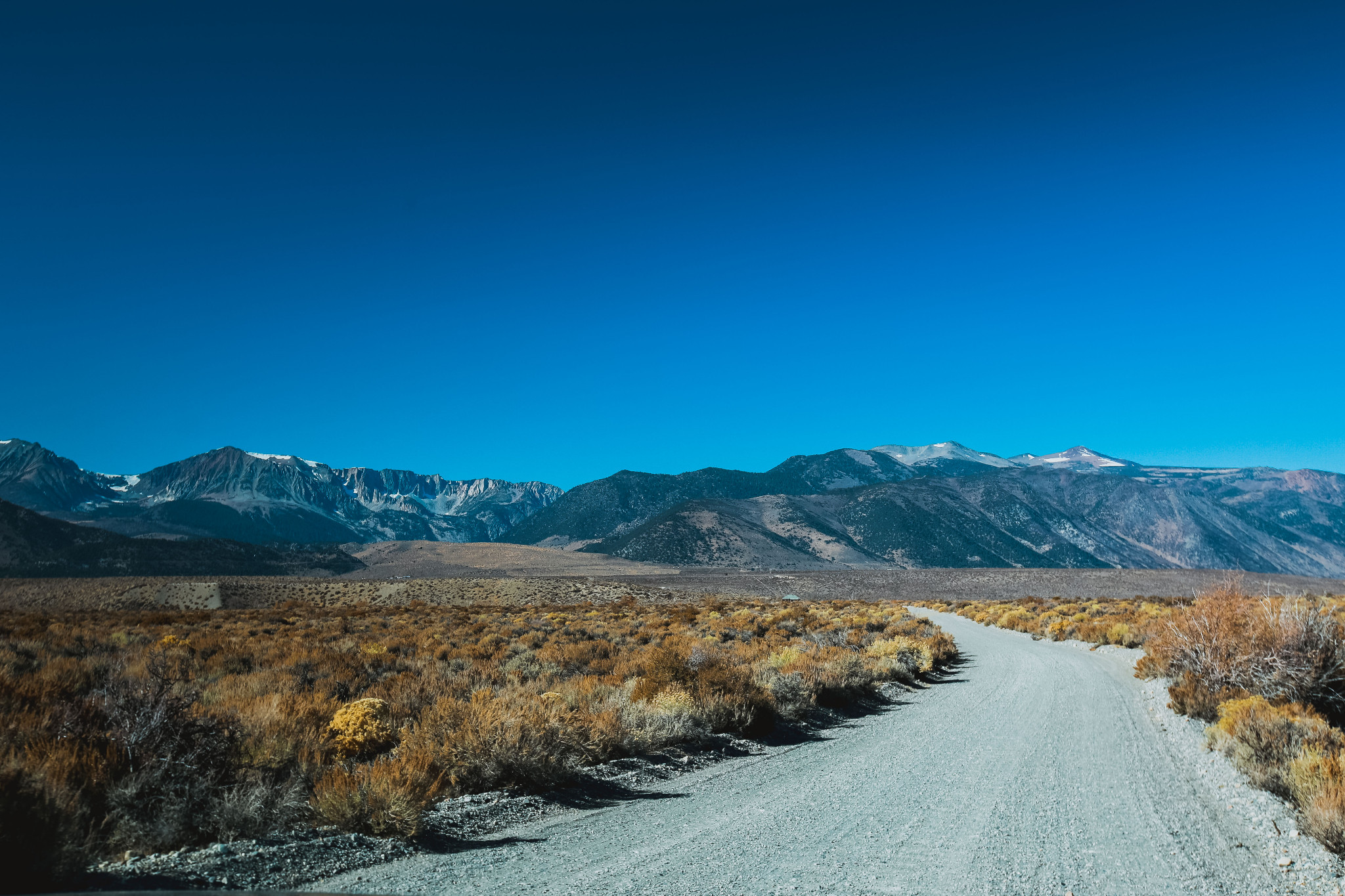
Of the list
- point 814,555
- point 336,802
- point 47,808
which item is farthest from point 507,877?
point 814,555

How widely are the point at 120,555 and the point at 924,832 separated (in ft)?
439

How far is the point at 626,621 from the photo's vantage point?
99.8ft

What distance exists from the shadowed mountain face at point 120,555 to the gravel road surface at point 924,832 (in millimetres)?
112982

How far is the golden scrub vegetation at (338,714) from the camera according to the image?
535 cm

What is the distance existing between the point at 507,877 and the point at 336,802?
1722 millimetres

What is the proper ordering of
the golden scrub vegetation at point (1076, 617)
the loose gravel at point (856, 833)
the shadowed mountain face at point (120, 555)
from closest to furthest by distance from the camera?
1. the loose gravel at point (856, 833)
2. the golden scrub vegetation at point (1076, 617)
3. the shadowed mountain face at point (120, 555)

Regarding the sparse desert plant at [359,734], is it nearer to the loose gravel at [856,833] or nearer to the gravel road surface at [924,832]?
the loose gravel at [856,833]

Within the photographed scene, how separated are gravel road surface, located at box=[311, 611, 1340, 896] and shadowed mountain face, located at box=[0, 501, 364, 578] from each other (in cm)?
11298

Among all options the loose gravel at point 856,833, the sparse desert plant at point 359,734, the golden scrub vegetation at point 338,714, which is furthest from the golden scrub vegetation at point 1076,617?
the sparse desert plant at point 359,734

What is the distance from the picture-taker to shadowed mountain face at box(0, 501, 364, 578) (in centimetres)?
10094

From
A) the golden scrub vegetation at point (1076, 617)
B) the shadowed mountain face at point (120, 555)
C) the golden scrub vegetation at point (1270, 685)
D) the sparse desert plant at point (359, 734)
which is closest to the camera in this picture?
the golden scrub vegetation at point (1270, 685)

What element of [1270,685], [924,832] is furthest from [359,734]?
[1270,685]

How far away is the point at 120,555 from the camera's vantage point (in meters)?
106

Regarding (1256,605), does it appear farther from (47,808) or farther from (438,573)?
(438,573)
